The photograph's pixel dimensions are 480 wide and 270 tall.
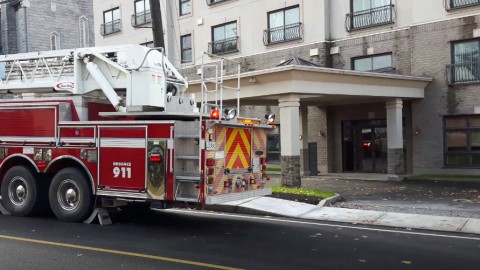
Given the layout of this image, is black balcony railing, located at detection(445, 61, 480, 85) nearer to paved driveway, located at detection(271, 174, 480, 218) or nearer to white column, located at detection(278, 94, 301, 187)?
paved driveway, located at detection(271, 174, 480, 218)

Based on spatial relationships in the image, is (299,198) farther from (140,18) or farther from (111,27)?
(111,27)

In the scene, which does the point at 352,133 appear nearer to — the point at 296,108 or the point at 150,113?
the point at 296,108

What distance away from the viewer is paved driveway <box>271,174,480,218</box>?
12.1 m

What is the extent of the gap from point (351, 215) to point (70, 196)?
5.96 metres

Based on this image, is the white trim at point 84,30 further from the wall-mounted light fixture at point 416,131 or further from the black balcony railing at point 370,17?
the wall-mounted light fixture at point 416,131

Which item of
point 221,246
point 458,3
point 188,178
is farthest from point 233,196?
point 458,3

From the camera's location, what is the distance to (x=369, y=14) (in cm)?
2191

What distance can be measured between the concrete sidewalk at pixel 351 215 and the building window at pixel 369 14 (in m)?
11.8

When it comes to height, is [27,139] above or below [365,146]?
above

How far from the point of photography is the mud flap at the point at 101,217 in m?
9.63

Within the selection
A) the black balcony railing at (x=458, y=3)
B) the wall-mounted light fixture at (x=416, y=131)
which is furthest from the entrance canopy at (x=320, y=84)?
the black balcony railing at (x=458, y=3)

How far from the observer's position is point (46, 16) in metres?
38.1

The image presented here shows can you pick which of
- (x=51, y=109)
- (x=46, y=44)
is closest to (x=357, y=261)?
(x=51, y=109)

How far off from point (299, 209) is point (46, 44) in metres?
31.4
